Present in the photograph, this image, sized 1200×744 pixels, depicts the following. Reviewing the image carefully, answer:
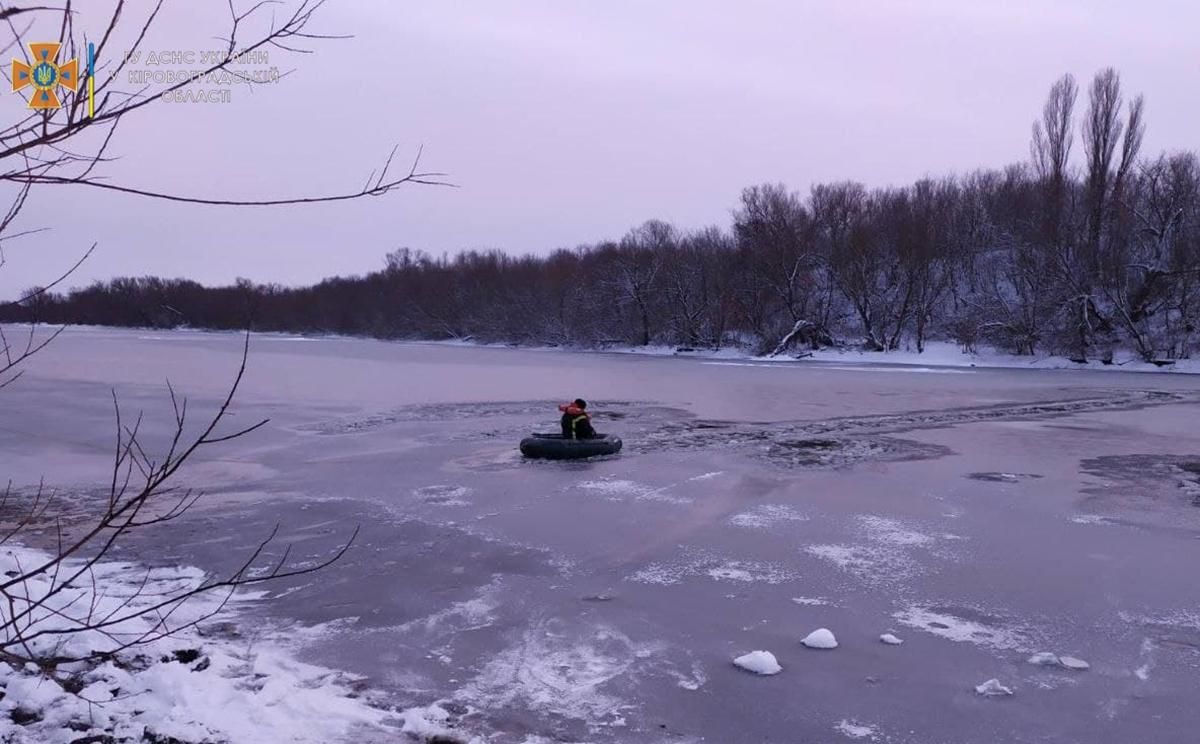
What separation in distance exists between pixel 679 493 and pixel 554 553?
2815 millimetres

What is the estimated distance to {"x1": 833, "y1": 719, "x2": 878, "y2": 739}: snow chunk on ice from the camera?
429 centimetres

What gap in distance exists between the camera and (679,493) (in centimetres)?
1007

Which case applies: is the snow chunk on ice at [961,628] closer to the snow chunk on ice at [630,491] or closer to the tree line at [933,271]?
the snow chunk on ice at [630,491]

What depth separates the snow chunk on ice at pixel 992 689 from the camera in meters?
4.71

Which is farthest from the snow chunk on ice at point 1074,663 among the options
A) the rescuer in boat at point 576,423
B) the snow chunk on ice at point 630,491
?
the rescuer in boat at point 576,423

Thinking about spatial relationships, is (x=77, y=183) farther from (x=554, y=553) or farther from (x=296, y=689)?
(x=554, y=553)

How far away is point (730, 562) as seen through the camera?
7.27m

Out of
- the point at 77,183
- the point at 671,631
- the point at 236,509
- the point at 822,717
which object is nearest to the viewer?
the point at 77,183

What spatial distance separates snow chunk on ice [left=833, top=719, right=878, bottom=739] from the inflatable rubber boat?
8065mm

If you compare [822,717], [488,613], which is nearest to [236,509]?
[488,613]

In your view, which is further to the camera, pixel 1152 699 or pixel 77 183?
pixel 1152 699

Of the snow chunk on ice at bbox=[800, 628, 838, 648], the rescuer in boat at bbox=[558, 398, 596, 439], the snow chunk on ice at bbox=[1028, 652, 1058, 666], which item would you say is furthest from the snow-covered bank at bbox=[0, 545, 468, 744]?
the rescuer in boat at bbox=[558, 398, 596, 439]

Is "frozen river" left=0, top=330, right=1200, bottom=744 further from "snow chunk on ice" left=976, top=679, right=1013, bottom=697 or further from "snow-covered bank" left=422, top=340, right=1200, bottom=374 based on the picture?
"snow-covered bank" left=422, top=340, right=1200, bottom=374

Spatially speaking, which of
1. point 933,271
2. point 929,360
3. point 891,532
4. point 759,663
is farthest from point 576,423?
point 933,271
